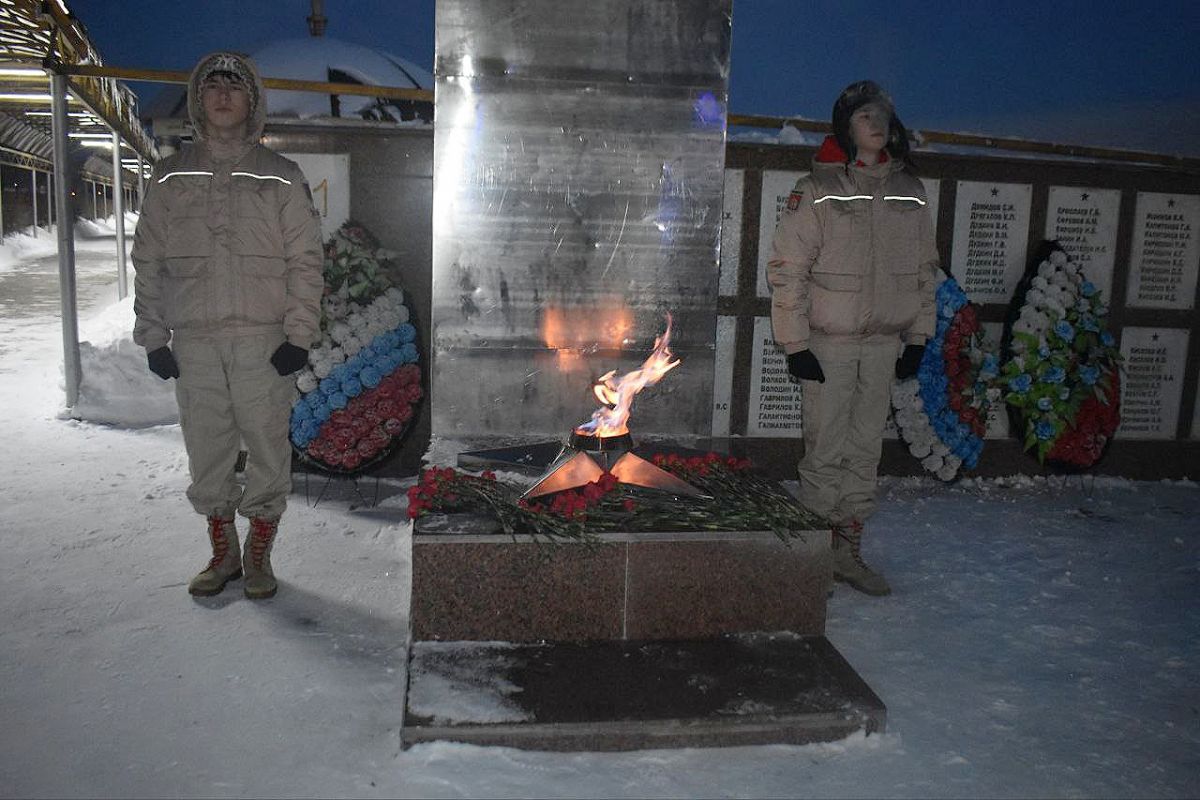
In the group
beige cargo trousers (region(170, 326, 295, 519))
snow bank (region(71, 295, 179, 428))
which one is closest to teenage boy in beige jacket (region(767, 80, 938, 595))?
beige cargo trousers (region(170, 326, 295, 519))

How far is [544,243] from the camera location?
14.6 ft

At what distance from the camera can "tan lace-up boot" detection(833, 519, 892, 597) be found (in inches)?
165

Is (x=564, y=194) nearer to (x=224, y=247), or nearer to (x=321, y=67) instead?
(x=224, y=247)

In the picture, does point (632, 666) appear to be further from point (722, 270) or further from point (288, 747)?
point (722, 270)

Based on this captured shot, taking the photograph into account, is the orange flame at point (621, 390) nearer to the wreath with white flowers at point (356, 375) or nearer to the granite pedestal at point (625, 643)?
the granite pedestal at point (625, 643)

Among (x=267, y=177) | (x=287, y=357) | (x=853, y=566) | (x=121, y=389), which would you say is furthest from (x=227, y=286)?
(x=121, y=389)

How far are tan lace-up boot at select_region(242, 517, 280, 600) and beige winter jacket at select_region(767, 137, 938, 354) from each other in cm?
237

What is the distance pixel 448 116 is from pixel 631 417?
Result: 1.71 metres

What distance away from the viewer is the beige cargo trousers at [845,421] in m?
4.14

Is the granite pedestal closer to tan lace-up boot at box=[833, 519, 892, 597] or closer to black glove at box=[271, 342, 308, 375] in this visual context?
tan lace-up boot at box=[833, 519, 892, 597]

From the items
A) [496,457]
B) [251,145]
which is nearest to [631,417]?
[496,457]

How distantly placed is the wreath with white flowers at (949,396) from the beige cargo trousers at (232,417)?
3.85m

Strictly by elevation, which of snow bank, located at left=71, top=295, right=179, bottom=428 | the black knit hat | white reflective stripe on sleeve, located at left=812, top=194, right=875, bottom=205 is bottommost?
snow bank, located at left=71, top=295, right=179, bottom=428

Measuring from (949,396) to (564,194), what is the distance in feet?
9.84
